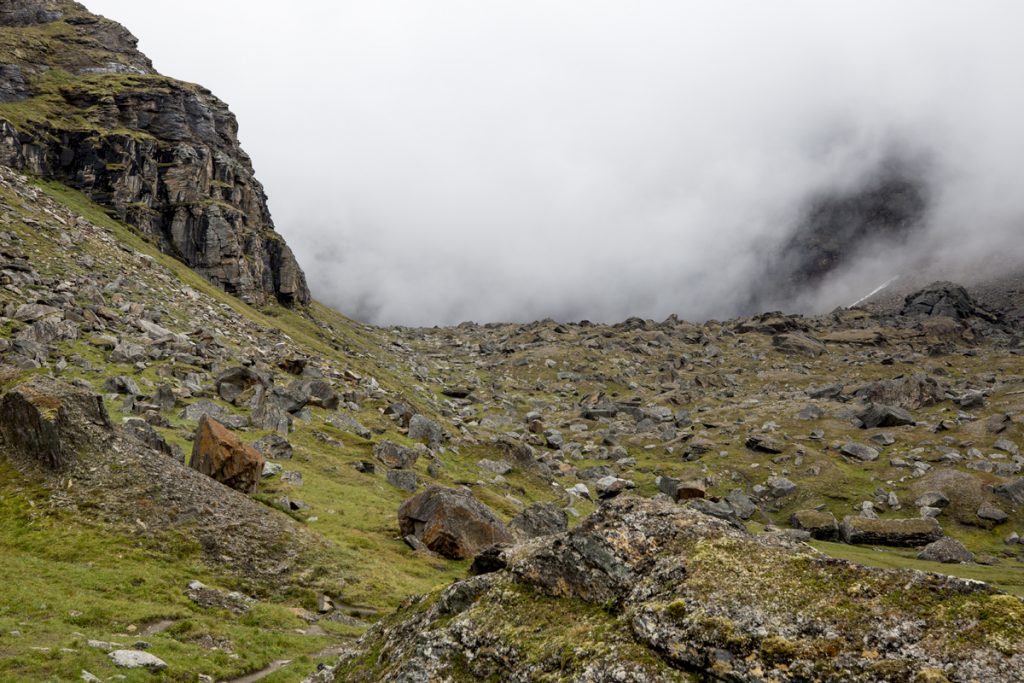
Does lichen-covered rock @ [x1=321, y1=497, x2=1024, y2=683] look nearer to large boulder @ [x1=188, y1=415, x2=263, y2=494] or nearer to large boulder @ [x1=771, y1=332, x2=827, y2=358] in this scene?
large boulder @ [x1=188, y1=415, x2=263, y2=494]

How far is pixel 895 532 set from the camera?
207ft

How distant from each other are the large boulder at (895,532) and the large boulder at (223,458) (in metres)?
62.3

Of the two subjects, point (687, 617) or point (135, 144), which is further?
point (135, 144)

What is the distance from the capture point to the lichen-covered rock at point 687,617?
8.59 metres

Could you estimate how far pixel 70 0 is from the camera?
19425cm

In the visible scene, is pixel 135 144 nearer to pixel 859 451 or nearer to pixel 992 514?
pixel 859 451

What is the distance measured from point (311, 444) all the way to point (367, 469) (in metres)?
6.82

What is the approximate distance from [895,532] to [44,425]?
3012 inches

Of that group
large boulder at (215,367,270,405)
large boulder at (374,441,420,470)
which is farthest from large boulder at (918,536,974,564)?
large boulder at (215,367,270,405)

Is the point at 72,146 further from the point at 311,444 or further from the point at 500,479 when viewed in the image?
the point at 500,479

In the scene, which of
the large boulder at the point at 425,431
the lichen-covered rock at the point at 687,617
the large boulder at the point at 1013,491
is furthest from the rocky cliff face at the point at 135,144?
the large boulder at the point at 1013,491

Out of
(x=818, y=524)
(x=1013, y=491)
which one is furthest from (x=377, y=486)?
(x=1013, y=491)

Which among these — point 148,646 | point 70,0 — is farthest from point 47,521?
point 70,0

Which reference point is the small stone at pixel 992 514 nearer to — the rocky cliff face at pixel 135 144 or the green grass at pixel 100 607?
the green grass at pixel 100 607
